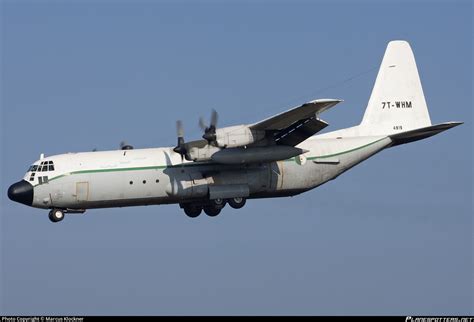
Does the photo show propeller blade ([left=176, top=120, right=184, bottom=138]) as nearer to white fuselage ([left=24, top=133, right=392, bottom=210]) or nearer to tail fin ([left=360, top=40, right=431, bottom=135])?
white fuselage ([left=24, top=133, right=392, bottom=210])

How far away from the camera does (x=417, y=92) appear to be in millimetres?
35719

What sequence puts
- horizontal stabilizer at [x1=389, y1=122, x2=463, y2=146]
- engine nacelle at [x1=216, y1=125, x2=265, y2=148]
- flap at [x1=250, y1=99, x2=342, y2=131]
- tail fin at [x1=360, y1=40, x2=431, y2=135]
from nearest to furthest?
flap at [x1=250, y1=99, x2=342, y2=131], engine nacelle at [x1=216, y1=125, x2=265, y2=148], horizontal stabilizer at [x1=389, y1=122, x2=463, y2=146], tail fin at [x1=360, y1=40, x2=431, y2=135]

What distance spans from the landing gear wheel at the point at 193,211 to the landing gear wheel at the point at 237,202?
152 centimetres

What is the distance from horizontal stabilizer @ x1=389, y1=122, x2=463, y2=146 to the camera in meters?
32.7

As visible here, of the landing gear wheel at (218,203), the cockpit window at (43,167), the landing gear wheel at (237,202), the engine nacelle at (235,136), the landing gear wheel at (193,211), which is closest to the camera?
the engine nacelle at (235,136)

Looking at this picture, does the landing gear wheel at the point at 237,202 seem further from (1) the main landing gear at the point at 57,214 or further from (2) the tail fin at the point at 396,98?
(2) the tail fin at the point at 396,98

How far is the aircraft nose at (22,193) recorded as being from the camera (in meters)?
30.7

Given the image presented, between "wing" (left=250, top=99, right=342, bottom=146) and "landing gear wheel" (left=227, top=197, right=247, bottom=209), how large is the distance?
8.05 feet

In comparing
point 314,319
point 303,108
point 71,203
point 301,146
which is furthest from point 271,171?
point 314,319

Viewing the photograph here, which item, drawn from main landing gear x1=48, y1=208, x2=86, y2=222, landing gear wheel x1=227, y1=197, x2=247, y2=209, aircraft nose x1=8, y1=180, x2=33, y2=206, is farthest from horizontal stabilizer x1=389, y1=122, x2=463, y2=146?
aircraft nose x1=8, y1=180, x2=33, y2=206

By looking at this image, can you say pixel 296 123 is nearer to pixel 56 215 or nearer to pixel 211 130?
pixel 211 130

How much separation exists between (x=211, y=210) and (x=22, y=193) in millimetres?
6754

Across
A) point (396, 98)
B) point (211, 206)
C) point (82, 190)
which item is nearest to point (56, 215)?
point (82, 190)

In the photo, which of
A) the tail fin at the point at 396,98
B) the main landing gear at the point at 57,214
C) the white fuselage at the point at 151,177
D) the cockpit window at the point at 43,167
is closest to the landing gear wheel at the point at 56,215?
the main landing gear at the point at 57,214
